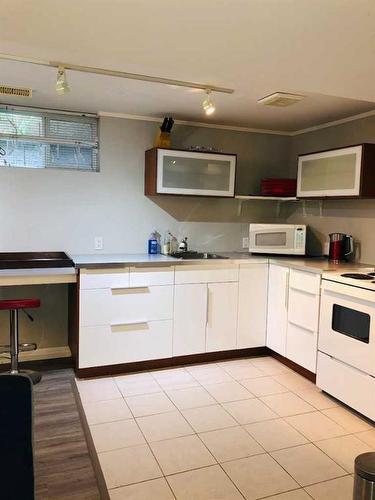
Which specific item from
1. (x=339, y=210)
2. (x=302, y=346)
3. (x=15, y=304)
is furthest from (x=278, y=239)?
(x=15, y=304)

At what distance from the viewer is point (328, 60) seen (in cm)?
200

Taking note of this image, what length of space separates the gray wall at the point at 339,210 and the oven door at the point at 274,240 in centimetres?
39

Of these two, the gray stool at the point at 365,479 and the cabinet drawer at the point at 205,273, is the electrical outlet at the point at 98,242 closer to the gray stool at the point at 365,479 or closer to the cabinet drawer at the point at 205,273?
the cabinet drawer at the point at 205,273

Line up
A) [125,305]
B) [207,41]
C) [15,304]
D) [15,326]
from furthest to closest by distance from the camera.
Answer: [125,305]
[15,326]
[15,304]
[207,41]

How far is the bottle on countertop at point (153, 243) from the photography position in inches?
156

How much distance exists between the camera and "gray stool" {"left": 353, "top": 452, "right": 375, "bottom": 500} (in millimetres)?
1334

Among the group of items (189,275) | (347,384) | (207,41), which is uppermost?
(207,41)

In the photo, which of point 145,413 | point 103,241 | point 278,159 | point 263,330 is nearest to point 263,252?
point 263,330

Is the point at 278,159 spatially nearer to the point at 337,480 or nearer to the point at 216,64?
the point at 216,64

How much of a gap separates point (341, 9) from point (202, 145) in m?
2.73

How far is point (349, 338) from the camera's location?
112 inches

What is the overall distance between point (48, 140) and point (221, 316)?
219 centimetres

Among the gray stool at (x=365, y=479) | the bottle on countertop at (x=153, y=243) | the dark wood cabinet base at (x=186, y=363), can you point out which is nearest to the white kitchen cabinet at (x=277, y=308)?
the dark wood cabinet base at (x=186, y=363)

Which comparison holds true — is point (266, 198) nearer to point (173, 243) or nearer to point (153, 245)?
point (173, 243)
